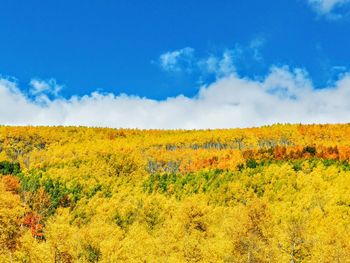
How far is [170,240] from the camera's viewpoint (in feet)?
277

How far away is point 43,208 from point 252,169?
69947 millimetres

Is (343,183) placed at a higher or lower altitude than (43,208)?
higher

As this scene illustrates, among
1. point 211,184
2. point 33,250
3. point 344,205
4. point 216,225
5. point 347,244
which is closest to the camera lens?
point 33,250

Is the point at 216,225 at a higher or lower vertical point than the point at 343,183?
lower

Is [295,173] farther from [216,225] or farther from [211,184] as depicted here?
[216,225]

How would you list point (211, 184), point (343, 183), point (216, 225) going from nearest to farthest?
point (216, 225) → point (343, 183) → point (211, 184)

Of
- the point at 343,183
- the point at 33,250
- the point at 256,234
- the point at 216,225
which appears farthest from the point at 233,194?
the point at 33,250

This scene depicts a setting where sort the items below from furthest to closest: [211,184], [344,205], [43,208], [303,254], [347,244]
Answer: [211,184] → [43,208] → [344,205] → [347,244] → [303,254]

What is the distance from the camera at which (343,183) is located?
143250mm

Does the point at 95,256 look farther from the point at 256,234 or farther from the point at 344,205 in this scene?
the point at 344,205

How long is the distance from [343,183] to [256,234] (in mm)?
64872

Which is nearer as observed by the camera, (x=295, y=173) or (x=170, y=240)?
(x=170, y=240)

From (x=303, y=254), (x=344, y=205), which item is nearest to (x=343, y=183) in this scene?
(x=344, y=205)

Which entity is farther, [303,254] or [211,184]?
[211,184]
